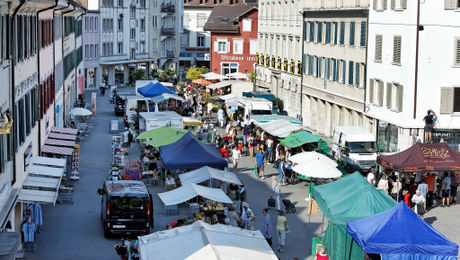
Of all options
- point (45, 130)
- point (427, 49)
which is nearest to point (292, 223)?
point (45, 130)

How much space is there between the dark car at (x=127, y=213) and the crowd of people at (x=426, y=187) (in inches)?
392

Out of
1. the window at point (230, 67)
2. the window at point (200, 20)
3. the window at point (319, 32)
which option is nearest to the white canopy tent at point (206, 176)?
the window at point (319, 32)

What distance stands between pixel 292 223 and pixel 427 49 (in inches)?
574

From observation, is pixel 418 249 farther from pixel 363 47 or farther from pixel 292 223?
pixel 363 47

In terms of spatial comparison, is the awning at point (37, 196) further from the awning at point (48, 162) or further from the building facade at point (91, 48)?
the building facade at point (91, 48)

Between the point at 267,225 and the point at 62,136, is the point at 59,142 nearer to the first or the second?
the point at 62,136

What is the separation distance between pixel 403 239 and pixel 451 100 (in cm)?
2151

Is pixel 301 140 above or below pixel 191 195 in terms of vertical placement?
above

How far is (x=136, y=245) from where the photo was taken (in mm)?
22719

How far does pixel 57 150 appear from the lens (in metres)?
34.1

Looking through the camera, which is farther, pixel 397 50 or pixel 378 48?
pixel 378 48

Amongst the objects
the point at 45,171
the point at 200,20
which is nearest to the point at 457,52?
the point at 45,171

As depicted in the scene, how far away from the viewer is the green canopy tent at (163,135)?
39562 mm

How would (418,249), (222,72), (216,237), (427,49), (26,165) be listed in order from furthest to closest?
(222,72) → (427,49) → (26,165) → (418,249) → (216,237)
